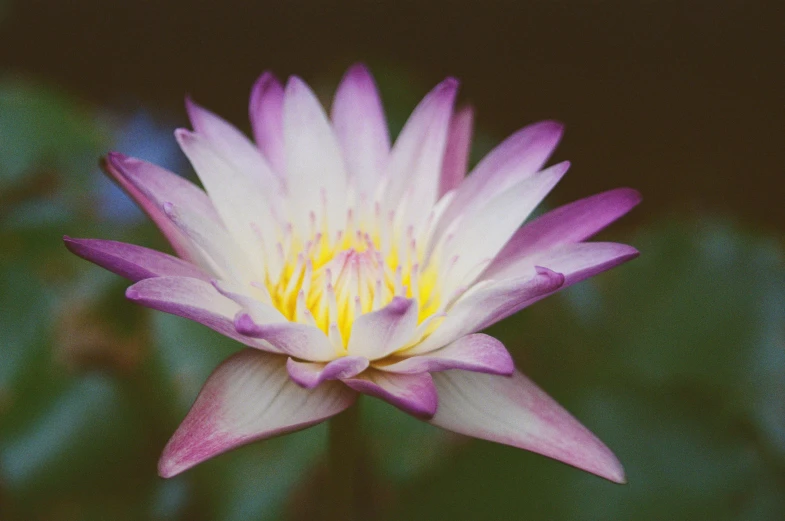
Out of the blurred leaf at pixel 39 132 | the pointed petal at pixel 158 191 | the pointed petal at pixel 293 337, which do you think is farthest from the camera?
the blurred leaf at pixel 39 132

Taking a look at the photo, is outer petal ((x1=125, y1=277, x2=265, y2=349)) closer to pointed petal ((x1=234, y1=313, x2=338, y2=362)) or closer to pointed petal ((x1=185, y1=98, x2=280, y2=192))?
pointed petal ((x1=234, y1=313, x2=338, y2=362))

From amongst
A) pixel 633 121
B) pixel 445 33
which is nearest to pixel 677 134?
pixel 633 121

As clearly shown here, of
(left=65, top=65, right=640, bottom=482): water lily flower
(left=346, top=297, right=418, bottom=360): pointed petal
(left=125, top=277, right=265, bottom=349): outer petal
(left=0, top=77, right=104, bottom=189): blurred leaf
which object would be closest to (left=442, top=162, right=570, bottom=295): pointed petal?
(left=65, top=65, right=640, bottom=482): water lily flower

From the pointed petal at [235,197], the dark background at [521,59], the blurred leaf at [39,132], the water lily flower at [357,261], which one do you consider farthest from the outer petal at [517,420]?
the dark background at [521,59]

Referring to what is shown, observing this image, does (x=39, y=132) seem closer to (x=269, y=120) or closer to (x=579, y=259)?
(x=269, y=120)

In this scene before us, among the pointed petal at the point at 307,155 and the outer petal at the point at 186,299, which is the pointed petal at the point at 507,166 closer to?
the pointed petal at the point at 307,155

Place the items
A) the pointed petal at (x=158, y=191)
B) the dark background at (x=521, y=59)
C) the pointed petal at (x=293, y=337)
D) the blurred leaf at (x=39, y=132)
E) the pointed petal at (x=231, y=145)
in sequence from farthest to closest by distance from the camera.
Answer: the dark background at (x=521, y=59) < the blurred leaf at (x=39, y=132) < the pointed petal at (x=231, y=145) < the pointed petal at (x=158, y=191) < the pointed petal at (x=293, y=337)

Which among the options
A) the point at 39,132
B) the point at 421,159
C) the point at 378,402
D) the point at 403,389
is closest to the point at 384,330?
the point at 403,389
